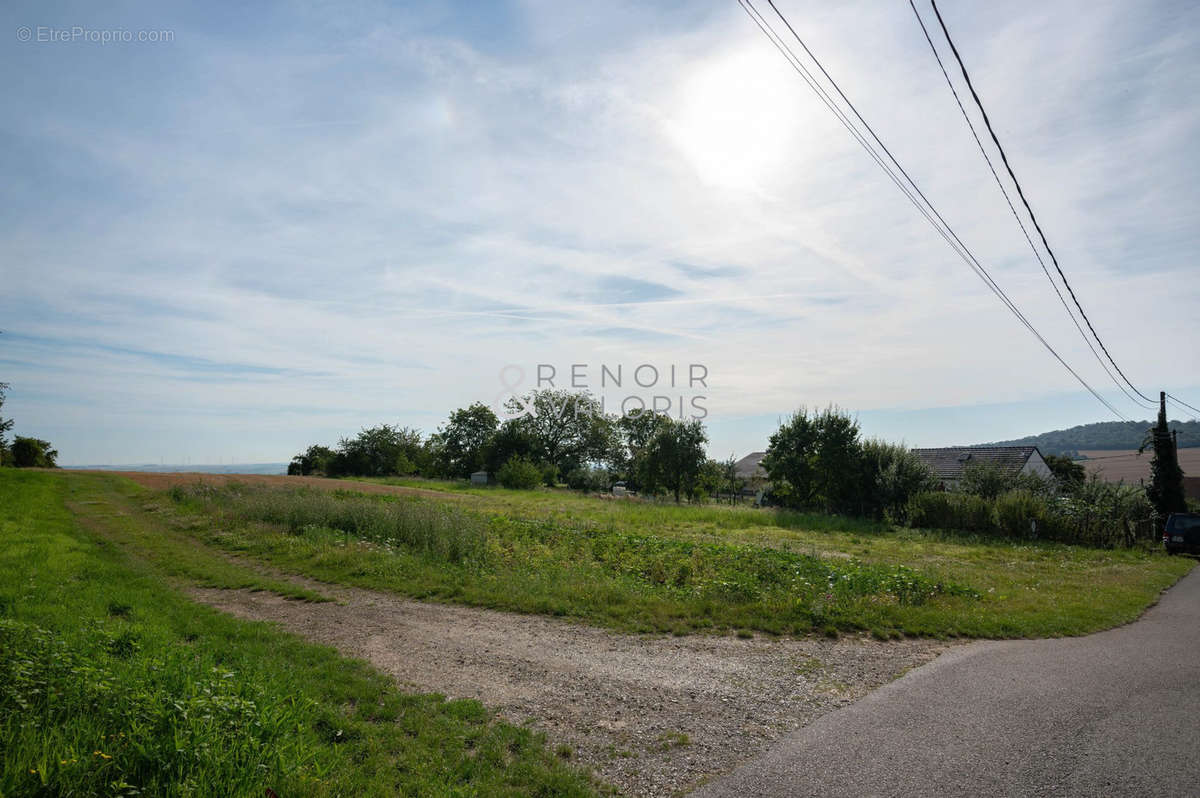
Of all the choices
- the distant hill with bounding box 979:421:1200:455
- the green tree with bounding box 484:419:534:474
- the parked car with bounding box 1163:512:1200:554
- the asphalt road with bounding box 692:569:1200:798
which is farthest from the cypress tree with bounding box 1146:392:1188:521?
the distant hill with bounding box 979:421:1200:455

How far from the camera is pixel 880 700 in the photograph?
6.14 m

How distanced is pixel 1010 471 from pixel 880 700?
1181 inches

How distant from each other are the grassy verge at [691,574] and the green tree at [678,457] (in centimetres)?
2205

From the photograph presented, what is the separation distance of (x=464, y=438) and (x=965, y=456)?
56437mm

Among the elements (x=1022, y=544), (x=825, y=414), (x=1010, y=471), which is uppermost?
(x=825, y=414)

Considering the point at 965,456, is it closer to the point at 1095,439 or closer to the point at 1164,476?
the point at 1164,476

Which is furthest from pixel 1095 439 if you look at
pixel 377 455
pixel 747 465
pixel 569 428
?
pixel 377 455

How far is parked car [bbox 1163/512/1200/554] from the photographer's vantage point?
70.4ft

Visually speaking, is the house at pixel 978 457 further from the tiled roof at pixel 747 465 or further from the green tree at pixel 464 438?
the green tree at pixel 464 438

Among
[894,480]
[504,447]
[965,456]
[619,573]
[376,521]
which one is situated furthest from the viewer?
[504,447]

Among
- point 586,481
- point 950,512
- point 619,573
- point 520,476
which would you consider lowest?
point 586,481

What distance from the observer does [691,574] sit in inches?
465

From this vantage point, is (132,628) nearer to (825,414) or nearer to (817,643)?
(817,643)

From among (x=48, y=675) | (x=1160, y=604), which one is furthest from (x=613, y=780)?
(x=1160, y=604)
